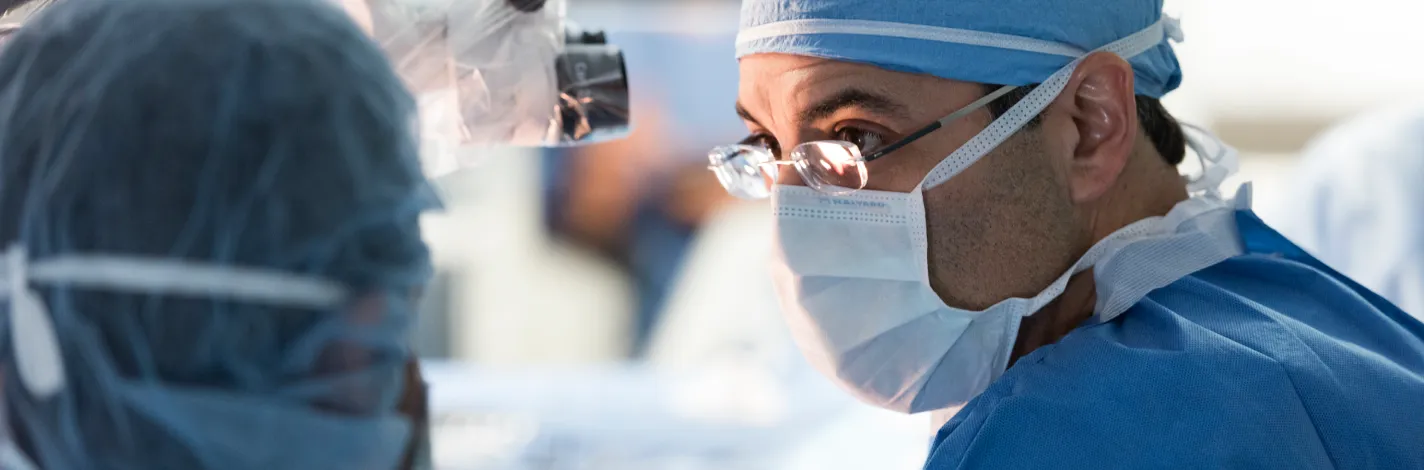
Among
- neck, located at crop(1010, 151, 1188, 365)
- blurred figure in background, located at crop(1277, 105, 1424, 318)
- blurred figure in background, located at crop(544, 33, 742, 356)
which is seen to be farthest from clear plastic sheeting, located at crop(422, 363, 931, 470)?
blurred figure in background, located at crop(544, 33, 742, 356)

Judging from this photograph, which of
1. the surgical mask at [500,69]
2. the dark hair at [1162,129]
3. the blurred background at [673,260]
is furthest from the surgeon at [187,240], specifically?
the dark hair at [1162,129]

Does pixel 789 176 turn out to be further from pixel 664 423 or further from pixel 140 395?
pixel 664 423

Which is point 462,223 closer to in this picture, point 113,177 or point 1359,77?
point 1359,77

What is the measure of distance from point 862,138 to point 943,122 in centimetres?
11

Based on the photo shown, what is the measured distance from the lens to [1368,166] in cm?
233

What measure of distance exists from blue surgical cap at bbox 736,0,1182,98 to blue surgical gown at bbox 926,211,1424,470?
0.34m

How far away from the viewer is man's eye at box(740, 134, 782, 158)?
1.47 m

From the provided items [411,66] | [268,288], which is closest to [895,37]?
[411,66]

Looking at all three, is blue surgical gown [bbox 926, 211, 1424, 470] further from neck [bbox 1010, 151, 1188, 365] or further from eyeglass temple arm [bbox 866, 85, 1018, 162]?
eyeglass temple arm [bbox 866, 85, 1018, 162]

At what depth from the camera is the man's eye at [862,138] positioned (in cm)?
133

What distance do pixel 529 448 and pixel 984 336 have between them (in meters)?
1.58

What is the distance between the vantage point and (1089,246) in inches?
54.0

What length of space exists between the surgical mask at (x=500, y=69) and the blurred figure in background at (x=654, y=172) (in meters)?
3.56

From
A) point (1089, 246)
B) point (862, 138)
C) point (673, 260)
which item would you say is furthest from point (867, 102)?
point (673, 260)
